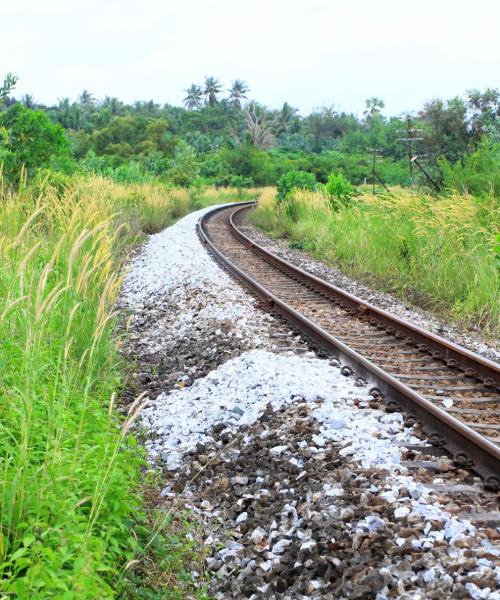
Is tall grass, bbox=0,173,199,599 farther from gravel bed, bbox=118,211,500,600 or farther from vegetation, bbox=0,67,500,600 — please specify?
gravel bed, bbox=118,211,500,600

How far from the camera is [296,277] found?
38.1 ft

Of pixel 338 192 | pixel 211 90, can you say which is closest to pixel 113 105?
pixel 211 90

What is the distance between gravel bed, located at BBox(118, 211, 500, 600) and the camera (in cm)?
307

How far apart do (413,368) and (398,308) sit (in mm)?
3266

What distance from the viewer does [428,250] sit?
10609 millimetres

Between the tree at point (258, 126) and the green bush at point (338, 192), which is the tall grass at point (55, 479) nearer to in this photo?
the green bush at point (338, 192)

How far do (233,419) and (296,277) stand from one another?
6730 mm

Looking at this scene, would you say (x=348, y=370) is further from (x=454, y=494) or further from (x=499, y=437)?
(x=454, y=494)

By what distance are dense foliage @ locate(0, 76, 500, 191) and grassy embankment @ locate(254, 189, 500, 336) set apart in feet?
5.66

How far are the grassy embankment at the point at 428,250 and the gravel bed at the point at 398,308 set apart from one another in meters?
0.27

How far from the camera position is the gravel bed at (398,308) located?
771 cm

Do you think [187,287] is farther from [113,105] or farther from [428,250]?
[113,105]

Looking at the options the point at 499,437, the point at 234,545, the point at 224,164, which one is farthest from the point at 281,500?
the point at 224,164

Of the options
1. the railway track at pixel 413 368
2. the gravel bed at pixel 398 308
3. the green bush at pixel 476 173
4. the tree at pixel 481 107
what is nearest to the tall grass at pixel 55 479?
the railway track at pixel 413 368
